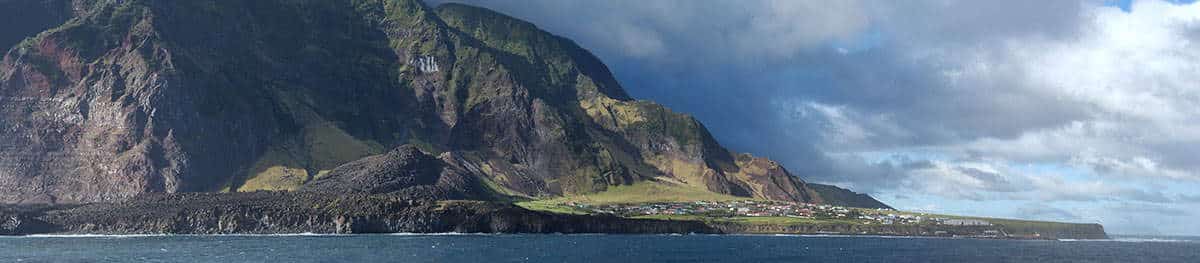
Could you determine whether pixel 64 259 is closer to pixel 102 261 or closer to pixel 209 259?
pixel 102 261

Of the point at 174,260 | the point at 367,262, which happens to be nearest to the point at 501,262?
the point at 367,262

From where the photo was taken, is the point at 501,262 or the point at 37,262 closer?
the point at 37,262

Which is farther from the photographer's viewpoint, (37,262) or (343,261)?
(343,261)

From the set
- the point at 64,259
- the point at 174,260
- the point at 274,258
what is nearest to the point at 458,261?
the point at 274,258

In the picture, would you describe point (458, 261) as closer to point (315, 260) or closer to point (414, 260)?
point (414, 260)

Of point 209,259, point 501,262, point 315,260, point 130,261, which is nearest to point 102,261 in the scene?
point 130,261

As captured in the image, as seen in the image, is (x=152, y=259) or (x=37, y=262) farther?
(x=152, y=259)

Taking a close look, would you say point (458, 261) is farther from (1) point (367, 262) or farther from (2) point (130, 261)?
(2) point (130, 261)
